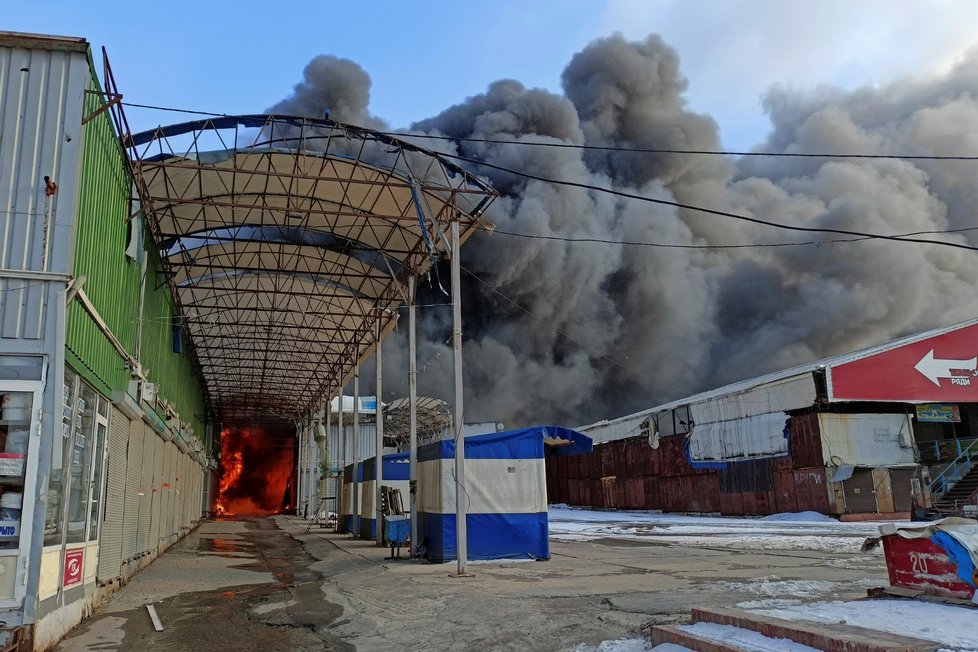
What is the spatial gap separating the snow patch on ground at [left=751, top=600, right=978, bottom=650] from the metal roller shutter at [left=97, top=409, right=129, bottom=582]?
28.0 feet

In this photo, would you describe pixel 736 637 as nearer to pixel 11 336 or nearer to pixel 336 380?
pixel 11 336

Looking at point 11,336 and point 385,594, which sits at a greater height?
point 11,336

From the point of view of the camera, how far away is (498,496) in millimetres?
13977

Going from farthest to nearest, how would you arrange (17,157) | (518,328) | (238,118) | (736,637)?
(518,328) → (238,118) → (17,157) → (736,637)

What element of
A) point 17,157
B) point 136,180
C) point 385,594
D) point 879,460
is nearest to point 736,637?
point 385,594

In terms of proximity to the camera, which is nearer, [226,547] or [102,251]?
[102,251]

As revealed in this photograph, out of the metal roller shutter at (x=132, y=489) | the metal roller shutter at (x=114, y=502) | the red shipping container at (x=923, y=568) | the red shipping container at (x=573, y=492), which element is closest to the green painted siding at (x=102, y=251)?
the metal roller shutter at (x=114, y=502)

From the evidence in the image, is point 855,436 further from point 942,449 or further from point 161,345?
point 161,345

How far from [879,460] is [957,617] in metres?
23.4

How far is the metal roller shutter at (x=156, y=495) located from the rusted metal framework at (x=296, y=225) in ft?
13.3

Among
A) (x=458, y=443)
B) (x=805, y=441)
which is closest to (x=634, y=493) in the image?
(x=805, y=441)

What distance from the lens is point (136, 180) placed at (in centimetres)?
1182

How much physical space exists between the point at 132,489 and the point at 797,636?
36.6 feet

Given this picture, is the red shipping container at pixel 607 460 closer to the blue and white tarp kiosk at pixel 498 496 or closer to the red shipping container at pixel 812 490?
the red shipping container at pixel 812 490
